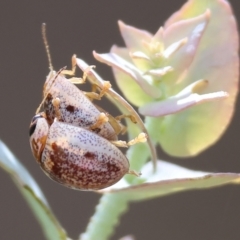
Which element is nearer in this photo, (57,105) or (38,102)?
(57,105)

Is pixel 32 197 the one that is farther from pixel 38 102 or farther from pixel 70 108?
pixel 38 102

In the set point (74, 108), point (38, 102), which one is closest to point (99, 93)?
point (74, 108)

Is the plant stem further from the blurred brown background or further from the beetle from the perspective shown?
the blurred brown background

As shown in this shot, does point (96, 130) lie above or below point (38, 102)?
above

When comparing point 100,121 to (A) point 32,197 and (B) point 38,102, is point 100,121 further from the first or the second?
(B) point 38,102

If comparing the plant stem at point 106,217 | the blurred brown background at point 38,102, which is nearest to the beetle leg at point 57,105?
the plant stem at point 106,217

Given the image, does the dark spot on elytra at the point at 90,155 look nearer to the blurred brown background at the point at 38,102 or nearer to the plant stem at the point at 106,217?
the plant stem at the point at 106,217
